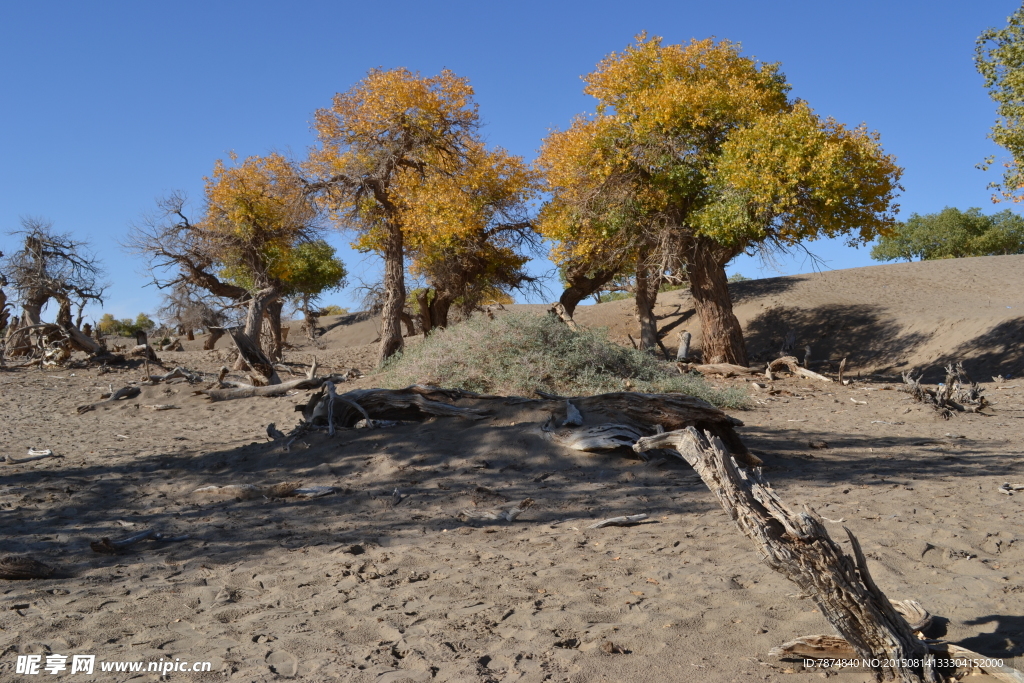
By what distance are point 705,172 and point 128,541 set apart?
44.1 ft

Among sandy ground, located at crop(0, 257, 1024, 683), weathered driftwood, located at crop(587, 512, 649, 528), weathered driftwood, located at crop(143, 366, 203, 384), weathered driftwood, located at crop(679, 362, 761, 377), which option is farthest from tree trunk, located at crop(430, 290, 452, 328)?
weathered driftwood, located at crop(587, 512, 649, 528)

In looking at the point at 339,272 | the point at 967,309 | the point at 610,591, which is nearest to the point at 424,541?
the point at 610,591

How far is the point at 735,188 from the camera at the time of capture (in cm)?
1464

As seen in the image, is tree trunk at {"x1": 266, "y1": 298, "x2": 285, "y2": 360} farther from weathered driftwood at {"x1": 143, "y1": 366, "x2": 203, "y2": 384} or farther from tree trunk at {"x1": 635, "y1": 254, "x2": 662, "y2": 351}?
tree trunk at {"x1": 635, "y1": 254, "x2": 662, "y2": 351}

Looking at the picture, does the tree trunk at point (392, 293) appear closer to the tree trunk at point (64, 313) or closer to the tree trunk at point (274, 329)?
the tree trunk at point (274, 329)

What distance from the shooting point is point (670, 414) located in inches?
290

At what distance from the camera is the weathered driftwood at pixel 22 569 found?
4.33 metres

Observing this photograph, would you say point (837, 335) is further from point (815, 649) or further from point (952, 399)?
point (815, 649)

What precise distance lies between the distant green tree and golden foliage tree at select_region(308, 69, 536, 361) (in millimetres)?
30552

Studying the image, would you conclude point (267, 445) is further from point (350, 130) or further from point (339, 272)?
point (339, 272)

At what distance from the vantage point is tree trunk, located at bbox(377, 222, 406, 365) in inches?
691

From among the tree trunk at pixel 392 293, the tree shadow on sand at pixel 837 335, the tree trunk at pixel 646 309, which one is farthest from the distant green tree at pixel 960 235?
the tree trunk at pixel 392 293

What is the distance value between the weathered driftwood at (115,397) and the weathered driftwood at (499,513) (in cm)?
865

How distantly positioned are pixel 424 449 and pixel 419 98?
1167cm
